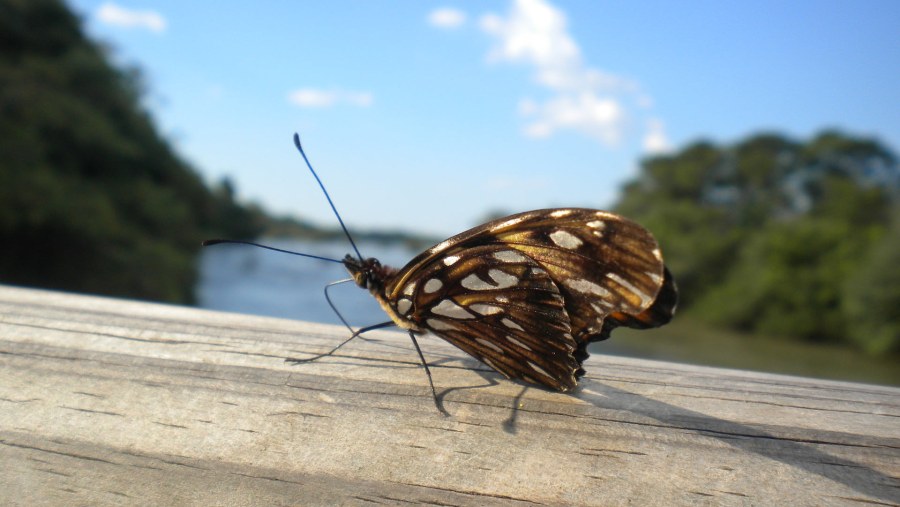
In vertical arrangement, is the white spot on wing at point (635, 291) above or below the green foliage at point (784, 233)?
below

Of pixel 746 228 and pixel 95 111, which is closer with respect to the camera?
pixel 95 111

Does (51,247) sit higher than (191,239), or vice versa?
(191,239)

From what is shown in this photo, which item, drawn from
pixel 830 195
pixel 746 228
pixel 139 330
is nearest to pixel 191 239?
pixel 139 330

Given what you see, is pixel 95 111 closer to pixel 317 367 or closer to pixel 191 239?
pixel 191 239

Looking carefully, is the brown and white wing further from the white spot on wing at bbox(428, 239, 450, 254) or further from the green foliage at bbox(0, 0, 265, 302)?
the green foliage at bbox(0, 0, 265, 302)

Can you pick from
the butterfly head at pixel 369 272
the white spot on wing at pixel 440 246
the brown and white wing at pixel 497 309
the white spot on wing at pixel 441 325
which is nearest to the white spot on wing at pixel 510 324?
the brown and white wing at pixel 497 309

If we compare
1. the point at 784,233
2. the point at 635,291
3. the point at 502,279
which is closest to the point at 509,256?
the point at 502,279

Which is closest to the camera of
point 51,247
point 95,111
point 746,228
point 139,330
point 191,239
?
point 139,330

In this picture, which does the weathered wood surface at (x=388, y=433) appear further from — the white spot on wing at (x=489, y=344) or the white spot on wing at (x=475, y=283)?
the white spot on wing at (x=475, y=283)
